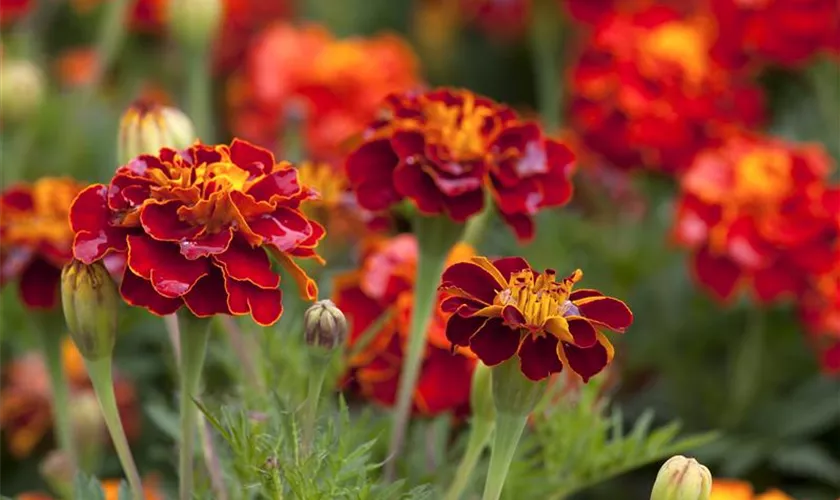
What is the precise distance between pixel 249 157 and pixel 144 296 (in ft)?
0.34

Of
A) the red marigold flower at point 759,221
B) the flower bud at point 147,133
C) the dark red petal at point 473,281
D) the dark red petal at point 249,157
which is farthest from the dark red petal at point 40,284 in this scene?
the red marigold flower at point 759,221

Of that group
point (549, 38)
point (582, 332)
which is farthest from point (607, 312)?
point (549, 38)

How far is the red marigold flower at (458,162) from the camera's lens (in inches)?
27.9

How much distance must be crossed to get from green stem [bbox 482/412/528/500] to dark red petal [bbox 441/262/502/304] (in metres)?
0.06

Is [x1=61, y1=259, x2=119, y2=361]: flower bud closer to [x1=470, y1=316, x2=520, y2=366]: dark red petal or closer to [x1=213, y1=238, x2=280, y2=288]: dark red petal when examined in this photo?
[x1=213, y1=238, x2=280, y2=288]: dark red petal

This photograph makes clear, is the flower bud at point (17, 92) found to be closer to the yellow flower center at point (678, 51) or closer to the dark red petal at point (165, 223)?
the dark red petal at point (165, 223)

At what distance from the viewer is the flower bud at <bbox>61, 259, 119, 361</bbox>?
60 centimetres

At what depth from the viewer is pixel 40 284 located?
79 cm

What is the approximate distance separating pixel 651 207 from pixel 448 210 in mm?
692

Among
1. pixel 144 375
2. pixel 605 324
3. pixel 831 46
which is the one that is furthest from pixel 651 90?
pixel 605 324

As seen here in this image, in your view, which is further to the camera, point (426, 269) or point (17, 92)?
point (17, 92)

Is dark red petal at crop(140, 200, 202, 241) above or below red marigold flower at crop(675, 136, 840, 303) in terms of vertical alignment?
above

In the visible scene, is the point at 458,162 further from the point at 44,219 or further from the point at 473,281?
the point at 44,219

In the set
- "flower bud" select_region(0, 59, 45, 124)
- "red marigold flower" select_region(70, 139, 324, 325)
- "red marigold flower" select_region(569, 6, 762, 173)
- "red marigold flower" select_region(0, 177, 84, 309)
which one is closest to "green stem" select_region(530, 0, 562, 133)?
"red marigold flower" select_region(569, 6, 762, 173)
